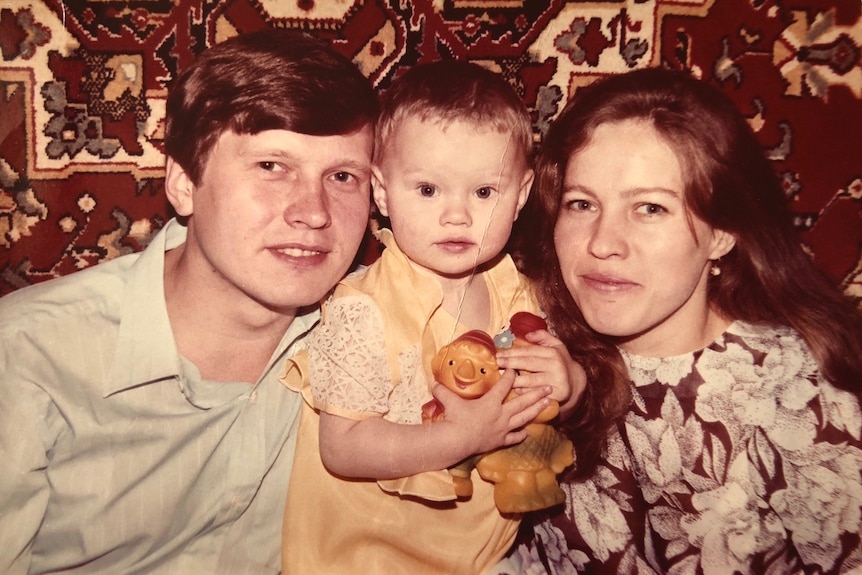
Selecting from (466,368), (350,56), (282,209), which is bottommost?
(466,368)

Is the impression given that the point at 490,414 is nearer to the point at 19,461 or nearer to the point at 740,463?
the point at 740,463

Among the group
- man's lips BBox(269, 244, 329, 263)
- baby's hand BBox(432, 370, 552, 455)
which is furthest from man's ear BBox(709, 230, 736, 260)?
man's lips BBox(269, 244, 329, 263)

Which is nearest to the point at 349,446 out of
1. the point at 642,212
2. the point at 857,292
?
the point at 642,212

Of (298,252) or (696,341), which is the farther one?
(696,341)

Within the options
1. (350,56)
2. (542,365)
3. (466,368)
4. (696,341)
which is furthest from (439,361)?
(350,56)

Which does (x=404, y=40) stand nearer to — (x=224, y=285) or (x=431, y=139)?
Result: (x=431, y=139)

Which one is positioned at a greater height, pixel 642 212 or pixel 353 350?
pixel 642 212
